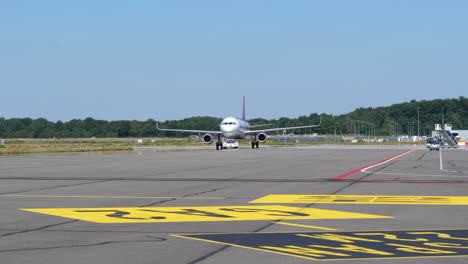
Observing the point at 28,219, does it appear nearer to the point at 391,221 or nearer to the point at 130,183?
the point at 391,221

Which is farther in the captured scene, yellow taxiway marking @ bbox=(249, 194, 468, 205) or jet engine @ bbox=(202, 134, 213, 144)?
jet engine @ bbox=(202, 134, 213, 144)

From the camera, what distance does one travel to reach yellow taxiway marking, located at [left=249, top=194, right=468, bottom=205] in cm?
1617

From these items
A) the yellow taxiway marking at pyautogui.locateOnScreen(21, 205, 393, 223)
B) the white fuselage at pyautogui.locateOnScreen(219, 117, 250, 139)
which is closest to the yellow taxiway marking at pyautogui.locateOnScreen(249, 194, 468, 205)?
the yellow taxiway marking at pyautogui.locateOnScreen(21, 205, 393, 223)

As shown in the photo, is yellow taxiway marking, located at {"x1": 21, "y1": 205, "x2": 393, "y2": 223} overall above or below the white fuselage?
below

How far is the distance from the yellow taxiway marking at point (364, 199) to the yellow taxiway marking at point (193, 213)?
1695 mm

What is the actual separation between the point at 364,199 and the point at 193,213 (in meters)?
5.41

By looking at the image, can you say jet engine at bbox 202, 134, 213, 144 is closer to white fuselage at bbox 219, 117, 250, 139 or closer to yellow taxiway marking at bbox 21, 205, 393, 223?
white fuselage at bbox 219, 117, 250, 139

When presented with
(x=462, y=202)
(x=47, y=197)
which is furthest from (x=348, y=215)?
(x=47, y=197)

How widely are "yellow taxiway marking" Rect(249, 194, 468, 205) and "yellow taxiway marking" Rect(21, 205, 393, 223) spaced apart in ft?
5.56

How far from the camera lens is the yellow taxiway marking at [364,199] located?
1617 cm

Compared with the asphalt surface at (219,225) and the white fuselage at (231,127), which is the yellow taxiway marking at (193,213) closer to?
the asphalt surface at (219,225)

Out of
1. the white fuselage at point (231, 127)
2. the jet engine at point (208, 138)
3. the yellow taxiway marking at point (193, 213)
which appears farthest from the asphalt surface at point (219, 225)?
the jet engine at point (208, 138)

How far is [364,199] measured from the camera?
16906mm

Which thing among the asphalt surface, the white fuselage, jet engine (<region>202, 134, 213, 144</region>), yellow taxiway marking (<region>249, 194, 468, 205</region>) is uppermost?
the white fuselage
